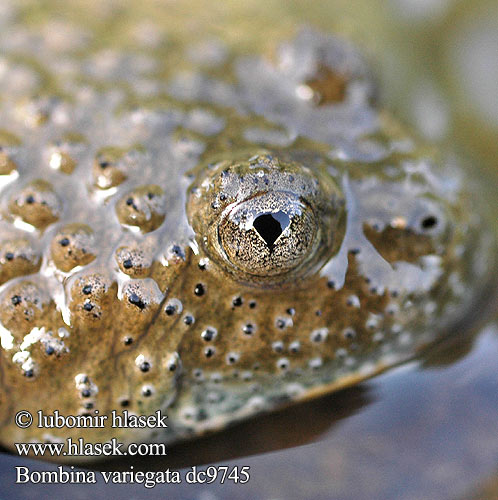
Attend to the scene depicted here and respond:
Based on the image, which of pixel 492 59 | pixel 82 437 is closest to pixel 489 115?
pixel 492 59

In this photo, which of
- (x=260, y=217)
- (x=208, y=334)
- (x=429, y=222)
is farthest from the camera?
(x=429, y=222)

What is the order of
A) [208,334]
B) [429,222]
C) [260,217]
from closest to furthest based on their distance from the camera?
[260,217] < [208,334] < [429,222]

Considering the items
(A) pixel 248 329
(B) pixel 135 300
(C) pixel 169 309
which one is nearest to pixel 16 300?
(B) pixel 135 300

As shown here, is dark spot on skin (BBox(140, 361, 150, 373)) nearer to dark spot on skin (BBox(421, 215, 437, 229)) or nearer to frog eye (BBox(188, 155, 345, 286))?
frog eye (BBox(188, 155, 345, 286))

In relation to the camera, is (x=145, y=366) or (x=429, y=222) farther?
(x=429, y=222)

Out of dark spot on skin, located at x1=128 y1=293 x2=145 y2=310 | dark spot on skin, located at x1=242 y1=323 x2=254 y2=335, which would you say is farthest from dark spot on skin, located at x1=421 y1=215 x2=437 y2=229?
dark spot on skin, located at x1=128 y1=293 x2=145 y2=310

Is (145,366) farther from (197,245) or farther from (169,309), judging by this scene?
(197,245)

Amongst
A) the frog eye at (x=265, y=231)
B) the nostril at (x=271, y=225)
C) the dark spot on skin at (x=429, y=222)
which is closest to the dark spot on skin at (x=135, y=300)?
the frog eye at (x=265, y=231)
